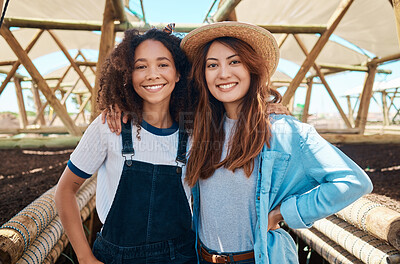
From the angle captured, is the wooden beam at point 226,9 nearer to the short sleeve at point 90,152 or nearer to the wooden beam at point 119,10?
the wooden beam at point 119,10

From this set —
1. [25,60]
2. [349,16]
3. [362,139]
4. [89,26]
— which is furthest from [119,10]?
[349,16]

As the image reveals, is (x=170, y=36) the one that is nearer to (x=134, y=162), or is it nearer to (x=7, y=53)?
(x=134, y=162)

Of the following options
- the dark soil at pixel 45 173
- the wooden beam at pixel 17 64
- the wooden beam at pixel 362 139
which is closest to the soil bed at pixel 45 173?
the dark soil at pixel 45 173

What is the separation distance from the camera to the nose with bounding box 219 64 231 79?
1.24m

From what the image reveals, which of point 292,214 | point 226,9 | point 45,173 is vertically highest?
point 226,9

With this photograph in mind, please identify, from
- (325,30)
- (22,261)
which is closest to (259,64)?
(22,261)

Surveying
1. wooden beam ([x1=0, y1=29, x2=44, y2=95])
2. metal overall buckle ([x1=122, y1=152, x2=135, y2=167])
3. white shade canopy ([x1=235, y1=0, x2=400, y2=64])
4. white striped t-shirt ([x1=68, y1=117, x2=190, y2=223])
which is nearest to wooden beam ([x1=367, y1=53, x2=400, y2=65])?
white shade canopy ([x1=235, y1=0, x2=400, y2=64])

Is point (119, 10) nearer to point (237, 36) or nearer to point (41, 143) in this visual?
point (41, 143)

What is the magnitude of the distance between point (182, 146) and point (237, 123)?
0.29 m

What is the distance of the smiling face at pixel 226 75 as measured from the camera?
4.11 ft

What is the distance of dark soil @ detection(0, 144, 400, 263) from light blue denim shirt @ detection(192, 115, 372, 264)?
1.15m

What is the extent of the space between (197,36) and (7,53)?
9.33 m

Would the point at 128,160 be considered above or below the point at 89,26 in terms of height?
below

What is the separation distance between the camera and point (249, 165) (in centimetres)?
118
